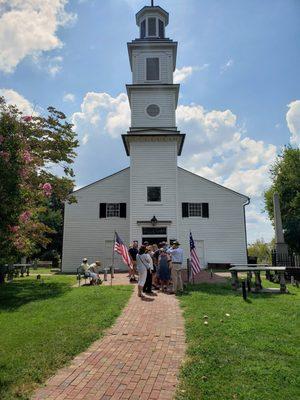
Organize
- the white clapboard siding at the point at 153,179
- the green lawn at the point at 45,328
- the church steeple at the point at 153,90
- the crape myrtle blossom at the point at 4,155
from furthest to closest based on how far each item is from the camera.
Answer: the church steeple at the point at 153,90 → the white clapboard siding at the point at 153,179 → the crape myrtle blossom at the point at 4,155 → the green lawn at the point at 45,328

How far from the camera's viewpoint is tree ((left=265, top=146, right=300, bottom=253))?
3347cm

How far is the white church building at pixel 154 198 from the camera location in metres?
24.2

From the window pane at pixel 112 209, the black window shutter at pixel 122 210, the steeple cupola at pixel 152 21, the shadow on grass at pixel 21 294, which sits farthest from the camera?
the steeple cupola at pixel 152 21

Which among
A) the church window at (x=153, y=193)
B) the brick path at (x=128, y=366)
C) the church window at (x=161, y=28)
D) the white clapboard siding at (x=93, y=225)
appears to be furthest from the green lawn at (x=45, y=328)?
the church window at (x=161, y=28)

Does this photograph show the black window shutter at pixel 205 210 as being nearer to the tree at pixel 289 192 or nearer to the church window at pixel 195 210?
the church window at pixel 195 210

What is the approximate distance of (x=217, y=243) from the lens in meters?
25.2

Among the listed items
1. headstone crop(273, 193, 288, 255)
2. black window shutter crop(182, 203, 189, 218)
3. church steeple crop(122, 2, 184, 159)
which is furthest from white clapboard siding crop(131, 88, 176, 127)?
headstone crop(273, 193, 288, 255)

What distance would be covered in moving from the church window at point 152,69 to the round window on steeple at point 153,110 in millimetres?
2151

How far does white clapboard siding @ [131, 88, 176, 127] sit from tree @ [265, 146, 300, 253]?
52.0 feet

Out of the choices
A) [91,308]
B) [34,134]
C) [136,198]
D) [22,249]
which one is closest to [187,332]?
[91,308]

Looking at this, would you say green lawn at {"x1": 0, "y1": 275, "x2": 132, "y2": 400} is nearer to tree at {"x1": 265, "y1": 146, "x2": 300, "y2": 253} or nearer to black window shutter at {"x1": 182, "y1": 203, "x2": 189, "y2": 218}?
black window shutter at {"x1": 182, "y1": 203, "x2": 189, "y2": 218}

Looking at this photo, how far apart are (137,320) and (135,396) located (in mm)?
4077

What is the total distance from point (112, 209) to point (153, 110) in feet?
24.5

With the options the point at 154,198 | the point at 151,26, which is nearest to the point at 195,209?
the point at 154,198
